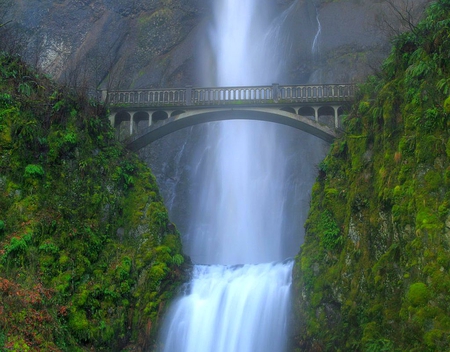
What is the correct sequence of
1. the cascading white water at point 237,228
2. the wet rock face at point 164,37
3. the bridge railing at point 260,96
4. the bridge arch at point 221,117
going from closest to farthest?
1. the cascading white water at point 237,228
2. the bridge arch at point 221,117
3. the bridge railing at point 260,96
4. the wet rock face at point 164,37

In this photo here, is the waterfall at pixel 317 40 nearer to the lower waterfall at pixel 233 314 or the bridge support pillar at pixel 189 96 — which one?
the bridge support pillar at pixel 189 96

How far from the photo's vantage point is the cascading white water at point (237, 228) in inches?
778

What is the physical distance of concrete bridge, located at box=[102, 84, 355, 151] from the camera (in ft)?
83.0

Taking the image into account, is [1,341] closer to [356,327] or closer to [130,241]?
[130,241]

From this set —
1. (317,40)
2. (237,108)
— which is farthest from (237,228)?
(317,40)

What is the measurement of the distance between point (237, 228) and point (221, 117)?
10.4m

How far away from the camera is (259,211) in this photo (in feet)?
116

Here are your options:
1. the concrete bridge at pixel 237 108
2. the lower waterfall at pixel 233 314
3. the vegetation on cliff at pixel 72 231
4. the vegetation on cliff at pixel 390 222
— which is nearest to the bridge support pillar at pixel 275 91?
the concrete bridge at pixel 237 108

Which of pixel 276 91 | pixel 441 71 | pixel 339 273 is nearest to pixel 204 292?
pixel 339 273

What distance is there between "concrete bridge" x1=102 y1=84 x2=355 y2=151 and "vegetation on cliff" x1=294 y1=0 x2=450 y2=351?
3.71m

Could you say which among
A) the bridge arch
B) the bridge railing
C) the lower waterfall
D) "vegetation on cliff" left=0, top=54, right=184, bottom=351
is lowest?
the lower waterfall

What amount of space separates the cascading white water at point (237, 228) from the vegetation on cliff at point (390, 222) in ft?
5.97

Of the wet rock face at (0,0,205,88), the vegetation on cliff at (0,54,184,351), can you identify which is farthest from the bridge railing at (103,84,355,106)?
the wet rock face at (0,0,205,88)

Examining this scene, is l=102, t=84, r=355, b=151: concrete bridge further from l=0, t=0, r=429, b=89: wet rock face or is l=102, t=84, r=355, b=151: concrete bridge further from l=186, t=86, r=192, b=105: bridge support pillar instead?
l=0, t=0, r=429, b=89: wet rock face
